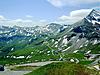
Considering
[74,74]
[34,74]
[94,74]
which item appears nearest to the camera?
[74,74]

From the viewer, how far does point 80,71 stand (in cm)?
15475

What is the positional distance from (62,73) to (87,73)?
14443 millimetres

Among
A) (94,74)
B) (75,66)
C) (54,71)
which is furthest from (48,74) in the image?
(94,74)

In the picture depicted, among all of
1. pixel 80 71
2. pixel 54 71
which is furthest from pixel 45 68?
pixel 80 71

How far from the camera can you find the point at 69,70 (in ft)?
507

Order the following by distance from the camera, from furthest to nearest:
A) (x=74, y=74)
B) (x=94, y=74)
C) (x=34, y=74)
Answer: (x=34, y=74) → (x=94, y=74) → (x=74, y=74)

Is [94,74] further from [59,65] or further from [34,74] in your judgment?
[34,74]

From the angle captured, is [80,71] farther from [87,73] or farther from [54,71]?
[54,71]

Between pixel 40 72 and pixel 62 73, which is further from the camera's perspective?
pixel 40 72

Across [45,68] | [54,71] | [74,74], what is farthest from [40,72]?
[74,74]

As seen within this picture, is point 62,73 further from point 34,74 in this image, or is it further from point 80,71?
point 34,74

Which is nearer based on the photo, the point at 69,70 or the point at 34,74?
the point at 69,70

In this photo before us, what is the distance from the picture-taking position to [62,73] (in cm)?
15312

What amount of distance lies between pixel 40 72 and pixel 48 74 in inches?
492
